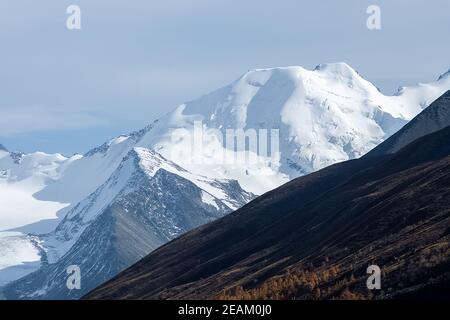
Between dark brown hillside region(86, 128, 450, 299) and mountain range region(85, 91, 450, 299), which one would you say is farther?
dark brown hillside region(86, 128, 450, 299)

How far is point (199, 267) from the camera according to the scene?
199 metres

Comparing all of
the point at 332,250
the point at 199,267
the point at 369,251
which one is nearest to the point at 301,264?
the point at 332,250

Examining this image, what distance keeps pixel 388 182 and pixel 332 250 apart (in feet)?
202

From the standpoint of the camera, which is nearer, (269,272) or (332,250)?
(332,250)

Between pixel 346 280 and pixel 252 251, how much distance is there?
323ft

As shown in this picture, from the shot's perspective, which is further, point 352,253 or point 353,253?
point 352,253

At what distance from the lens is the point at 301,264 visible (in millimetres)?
132000

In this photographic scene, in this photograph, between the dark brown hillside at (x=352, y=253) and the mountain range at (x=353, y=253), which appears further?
the dark brown hillside at (x=352, y=253)
